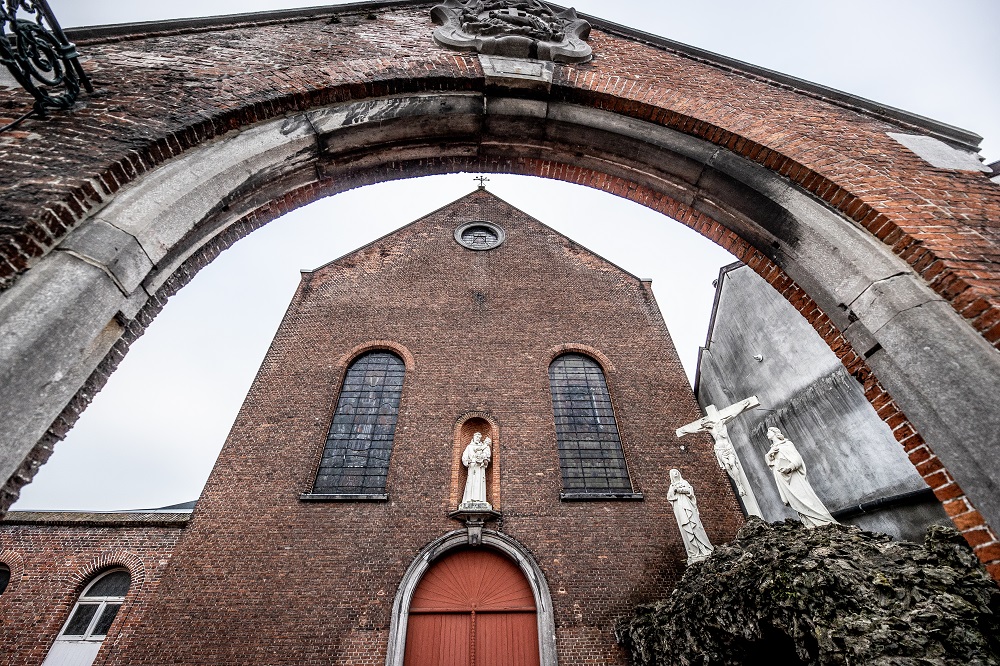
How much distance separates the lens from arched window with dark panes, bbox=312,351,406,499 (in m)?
7.98

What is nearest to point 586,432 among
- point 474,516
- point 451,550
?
point 474,516

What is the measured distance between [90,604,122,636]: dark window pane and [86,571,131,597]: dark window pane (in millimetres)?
171

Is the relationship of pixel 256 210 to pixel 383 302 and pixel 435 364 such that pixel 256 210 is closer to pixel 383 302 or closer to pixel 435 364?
pixel 435 364

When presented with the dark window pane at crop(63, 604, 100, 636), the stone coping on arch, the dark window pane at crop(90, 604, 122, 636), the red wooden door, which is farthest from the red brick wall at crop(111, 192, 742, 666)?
the stone coping on arch

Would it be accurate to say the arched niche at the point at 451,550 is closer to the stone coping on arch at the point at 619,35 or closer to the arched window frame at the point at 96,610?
the arched window frame at the point at 96,610

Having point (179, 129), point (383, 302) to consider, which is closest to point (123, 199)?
point (179, 129)

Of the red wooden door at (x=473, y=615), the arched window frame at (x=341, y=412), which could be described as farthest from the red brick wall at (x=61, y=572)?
the red wooden door at (x=473, y=615)

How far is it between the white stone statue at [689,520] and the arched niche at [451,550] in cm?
236

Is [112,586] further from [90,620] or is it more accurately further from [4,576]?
[4,576]

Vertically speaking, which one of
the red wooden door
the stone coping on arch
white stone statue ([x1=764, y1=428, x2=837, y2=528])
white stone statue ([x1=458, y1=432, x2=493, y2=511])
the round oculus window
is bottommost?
the red wooden door

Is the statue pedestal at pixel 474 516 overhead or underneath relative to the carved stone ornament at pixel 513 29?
underneath

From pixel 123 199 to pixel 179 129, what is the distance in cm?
60

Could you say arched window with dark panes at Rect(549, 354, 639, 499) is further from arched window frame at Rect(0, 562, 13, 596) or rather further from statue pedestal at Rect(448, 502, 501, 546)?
arched window frame at Rect(0, 562, 13, 596)

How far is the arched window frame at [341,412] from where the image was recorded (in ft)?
24.4
